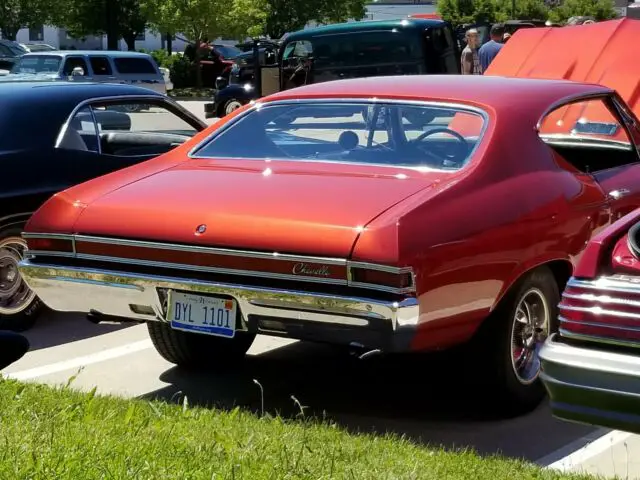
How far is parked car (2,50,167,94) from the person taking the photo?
25781 millimetres

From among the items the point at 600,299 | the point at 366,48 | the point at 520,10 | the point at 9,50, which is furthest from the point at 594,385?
the point at 520,10

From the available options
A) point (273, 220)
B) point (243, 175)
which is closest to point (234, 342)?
point (243, 175)

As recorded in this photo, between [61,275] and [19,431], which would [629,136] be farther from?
[19,431]

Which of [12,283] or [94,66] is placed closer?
[12,283]


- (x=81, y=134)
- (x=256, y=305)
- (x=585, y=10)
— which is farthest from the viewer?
(x=585, y=10)

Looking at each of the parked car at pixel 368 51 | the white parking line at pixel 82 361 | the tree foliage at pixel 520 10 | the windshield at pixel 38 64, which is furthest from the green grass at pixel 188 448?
the tree foliage at pixel 520 10

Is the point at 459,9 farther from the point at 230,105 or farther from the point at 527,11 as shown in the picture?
the point at 230,105

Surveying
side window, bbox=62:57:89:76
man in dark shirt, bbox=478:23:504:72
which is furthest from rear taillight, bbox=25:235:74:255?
side window, bbox=62:57:89:76

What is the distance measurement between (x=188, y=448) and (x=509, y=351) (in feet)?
5.89

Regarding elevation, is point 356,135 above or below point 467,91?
below

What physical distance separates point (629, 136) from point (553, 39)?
5.61 metres

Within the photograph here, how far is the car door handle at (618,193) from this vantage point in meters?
6.39

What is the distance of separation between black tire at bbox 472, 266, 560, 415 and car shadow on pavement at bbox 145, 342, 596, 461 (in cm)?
8

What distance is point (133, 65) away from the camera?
27.5 m
